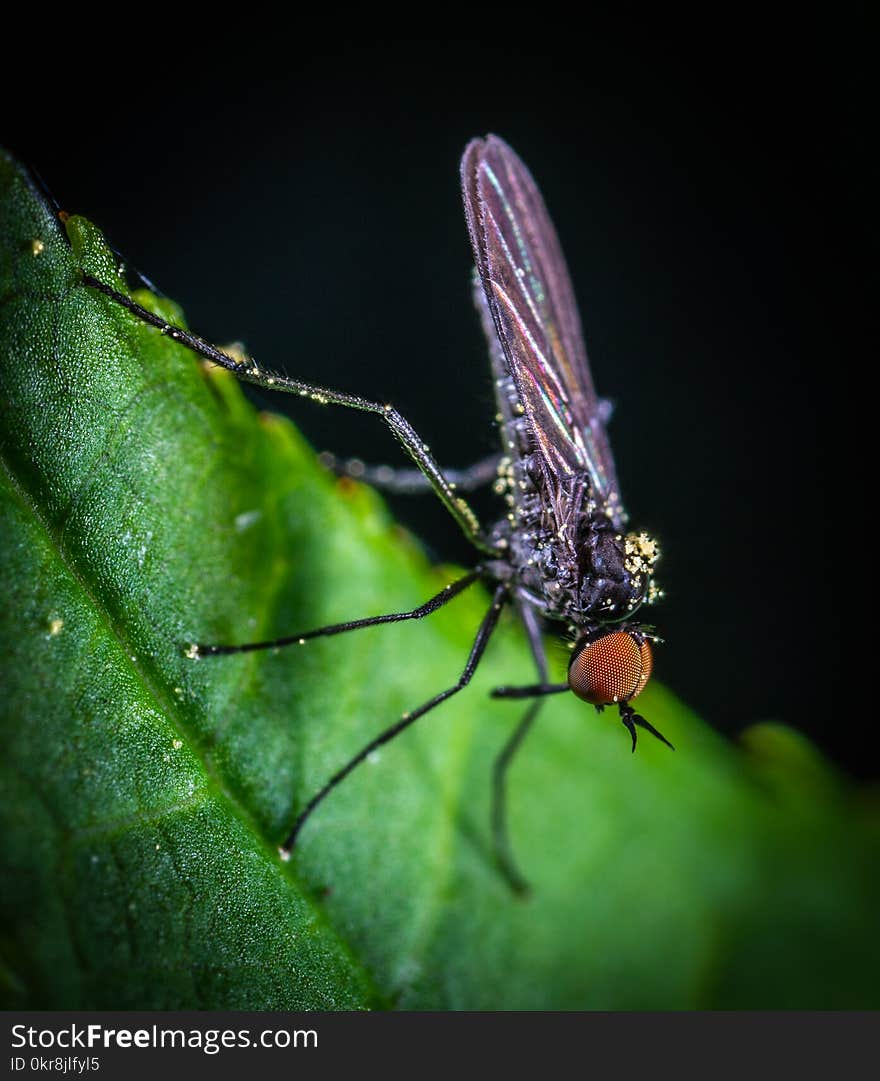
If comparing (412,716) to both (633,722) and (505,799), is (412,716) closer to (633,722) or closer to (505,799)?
(505,799)

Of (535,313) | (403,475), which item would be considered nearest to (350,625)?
(535,313)

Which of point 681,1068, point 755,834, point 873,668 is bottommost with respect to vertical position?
point 873,668

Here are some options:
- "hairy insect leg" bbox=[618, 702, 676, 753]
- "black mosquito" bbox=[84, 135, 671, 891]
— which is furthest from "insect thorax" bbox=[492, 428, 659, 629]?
"hairy insect leg" bbox=[618, 702, 676, 753]

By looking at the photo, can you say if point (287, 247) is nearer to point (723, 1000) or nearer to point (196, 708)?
point (196, 708)

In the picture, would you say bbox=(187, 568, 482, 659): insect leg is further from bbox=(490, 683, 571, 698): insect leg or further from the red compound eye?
the red compound eye

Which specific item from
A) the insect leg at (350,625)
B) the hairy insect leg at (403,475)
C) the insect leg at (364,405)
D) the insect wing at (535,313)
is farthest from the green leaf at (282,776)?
the hairy insect leg at (403,475)

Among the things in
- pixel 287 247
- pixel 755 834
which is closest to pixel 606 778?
pixel 755 834

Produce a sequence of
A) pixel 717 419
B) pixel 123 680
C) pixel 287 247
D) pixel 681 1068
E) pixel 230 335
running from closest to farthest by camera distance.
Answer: pixel 123 680 < pixel 681 1068 < pixel 230 335 < pixel 287 247 < pixel 717 419
